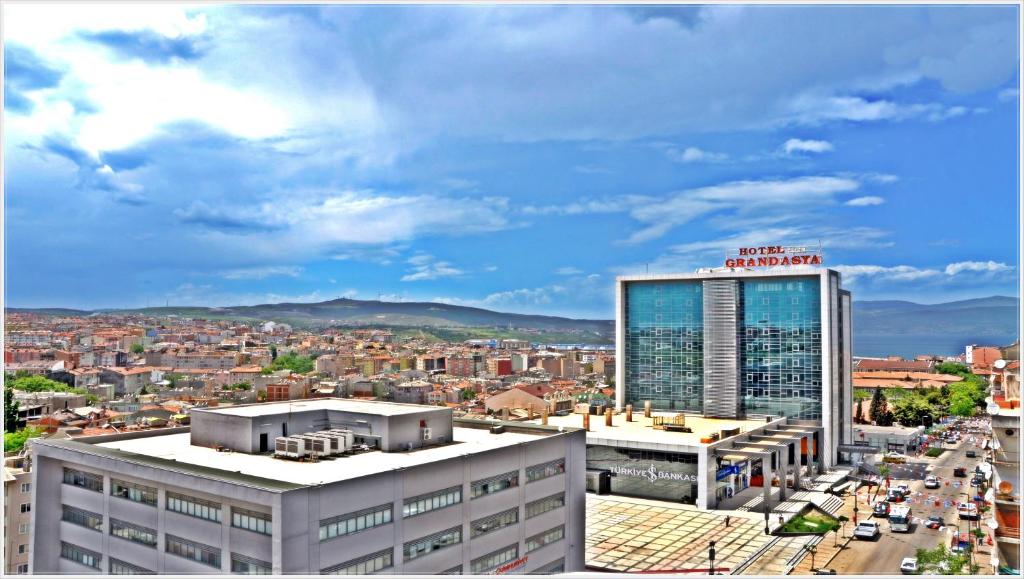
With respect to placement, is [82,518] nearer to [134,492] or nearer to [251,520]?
[134,492]

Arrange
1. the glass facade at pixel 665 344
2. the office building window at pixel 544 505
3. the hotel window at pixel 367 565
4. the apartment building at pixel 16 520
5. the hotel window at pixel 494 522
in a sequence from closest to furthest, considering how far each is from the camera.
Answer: the hotel window at pixel 367 565
the hotel window at pixel 494 522
the office building window at pixel 544 505
the apartment building at pixel 16 520
the glass facade at pixel 665 344

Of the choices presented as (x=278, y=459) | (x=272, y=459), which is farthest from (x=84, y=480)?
(x=278, y=459)

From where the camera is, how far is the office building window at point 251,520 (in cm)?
1806

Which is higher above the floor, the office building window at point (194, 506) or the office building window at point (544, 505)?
the office building window at point (194, 506)

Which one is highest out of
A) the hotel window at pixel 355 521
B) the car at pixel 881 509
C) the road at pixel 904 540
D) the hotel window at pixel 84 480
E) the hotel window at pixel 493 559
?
the hotel window at pixel 84 480

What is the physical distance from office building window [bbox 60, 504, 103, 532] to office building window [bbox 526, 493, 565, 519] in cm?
1267

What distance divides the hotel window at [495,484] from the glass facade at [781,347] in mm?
31705

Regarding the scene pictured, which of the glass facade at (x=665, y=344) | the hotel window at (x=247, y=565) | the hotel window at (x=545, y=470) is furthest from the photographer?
the glass facade at (x=665, y=344)

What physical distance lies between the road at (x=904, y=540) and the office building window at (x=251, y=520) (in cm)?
2170

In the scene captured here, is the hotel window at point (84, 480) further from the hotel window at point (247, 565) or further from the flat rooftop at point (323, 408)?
the hotel window at point (247, 565)

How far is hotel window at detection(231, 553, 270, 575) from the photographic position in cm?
1798

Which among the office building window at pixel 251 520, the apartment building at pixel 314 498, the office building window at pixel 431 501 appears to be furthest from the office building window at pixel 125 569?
the office building window at pixel 431 501

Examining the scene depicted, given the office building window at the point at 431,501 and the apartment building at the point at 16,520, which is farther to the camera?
the apartment building at the point at 16,520

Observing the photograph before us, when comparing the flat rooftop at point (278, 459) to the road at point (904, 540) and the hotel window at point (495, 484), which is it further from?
the road at point (904, 540)
